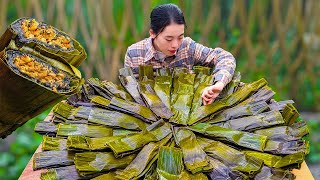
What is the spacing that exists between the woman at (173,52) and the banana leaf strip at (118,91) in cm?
30

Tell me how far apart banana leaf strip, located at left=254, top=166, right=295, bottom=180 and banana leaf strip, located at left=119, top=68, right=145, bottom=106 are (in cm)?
56

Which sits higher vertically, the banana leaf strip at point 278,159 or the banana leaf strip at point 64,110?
the banana leaf strip at point 64,110

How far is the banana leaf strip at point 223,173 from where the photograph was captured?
166cm

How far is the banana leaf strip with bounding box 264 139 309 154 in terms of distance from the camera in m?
1.81

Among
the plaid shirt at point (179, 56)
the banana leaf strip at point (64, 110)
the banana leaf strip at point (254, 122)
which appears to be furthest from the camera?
the plaid shirt at point (179, 56)

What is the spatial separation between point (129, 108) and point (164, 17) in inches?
23.7

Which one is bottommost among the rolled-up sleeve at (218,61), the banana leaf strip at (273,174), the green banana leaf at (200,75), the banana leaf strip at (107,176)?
the banana leaf strip at (107,176)

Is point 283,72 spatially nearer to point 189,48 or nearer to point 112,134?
point 189,48

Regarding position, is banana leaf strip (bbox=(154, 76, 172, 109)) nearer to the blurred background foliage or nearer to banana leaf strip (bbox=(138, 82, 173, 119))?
banana leaf strip (bbox=(138, 82, 173, 119))

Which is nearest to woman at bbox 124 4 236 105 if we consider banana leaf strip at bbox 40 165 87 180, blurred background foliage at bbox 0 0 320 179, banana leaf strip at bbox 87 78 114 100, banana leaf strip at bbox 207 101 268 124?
banana leaf strip at bbox 207 101 268 124

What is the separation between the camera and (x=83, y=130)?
189cm

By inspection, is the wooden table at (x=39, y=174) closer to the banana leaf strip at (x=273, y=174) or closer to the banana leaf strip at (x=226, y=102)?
the banana leaf strip at (x=273, y=174)

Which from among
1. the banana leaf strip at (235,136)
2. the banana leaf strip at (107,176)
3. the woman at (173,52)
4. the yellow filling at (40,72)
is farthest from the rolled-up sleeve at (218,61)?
the yellow filling at (40,72)

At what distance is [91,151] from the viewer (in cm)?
176
